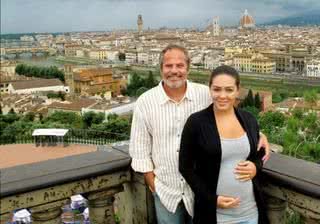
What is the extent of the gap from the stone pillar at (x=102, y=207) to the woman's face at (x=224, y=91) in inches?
18.5

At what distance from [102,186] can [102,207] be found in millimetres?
82

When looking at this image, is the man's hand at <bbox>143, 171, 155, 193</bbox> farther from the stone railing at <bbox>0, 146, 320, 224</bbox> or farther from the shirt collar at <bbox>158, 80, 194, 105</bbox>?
the shirt collar at <bbox>158, 80, 194, 105</bbox>

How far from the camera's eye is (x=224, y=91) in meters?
1.40

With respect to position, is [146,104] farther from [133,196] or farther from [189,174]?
[133,196]

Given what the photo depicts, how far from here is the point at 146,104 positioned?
1.49m

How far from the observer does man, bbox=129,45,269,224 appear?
4.80 feet

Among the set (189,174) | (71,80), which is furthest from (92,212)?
→ (71,80)

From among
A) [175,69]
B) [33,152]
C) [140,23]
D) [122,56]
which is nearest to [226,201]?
[175,69]

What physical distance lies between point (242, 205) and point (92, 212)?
50 cm

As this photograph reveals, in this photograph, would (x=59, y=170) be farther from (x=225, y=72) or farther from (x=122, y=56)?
(x=122, y=56)

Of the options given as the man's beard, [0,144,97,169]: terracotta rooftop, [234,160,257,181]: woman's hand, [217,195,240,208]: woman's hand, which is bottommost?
[0,144,97,169]: terracotta rooftop

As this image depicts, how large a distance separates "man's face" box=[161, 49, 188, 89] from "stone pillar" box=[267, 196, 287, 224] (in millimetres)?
475

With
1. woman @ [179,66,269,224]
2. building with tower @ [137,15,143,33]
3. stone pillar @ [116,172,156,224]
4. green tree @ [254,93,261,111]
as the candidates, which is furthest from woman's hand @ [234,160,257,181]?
building with tower @ [137,15,143,33]

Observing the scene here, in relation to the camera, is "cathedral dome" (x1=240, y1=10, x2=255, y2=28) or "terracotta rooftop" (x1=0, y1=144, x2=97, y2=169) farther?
"cathedral dome" (x1=240, y1=10, x2=255, y2=28)
